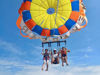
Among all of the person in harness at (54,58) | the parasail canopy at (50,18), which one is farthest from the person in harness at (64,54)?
the parasail canopy at (50,18)

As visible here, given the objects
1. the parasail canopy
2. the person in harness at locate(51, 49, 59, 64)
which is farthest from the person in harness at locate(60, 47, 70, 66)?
the parasail canopy

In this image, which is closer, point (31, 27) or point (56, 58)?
point (56, 58)

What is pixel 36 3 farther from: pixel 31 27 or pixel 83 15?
pixel 83 15

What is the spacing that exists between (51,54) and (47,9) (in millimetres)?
3554

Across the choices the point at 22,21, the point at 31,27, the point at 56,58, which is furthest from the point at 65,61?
the point at 22,21

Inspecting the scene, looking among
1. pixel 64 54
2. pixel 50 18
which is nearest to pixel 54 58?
pixel 64 54

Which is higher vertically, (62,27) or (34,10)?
(34,10)

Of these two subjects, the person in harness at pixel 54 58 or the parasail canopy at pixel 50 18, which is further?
the parasail canopy at pixel 50 18

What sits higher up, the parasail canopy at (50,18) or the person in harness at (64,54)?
→ the parasail canopy at (50,18)

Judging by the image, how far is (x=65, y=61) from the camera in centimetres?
1115

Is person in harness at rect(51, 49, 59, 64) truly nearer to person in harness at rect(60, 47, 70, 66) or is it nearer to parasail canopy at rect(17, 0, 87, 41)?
person in harness at rect(60, 47, 70, 66)

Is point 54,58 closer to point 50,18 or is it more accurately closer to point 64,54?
point 64,54

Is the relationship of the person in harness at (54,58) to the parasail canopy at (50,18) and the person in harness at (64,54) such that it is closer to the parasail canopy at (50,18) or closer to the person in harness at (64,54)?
the person in harness at (64,54)

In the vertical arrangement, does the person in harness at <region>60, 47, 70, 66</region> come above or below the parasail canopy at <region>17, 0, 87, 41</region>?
below
